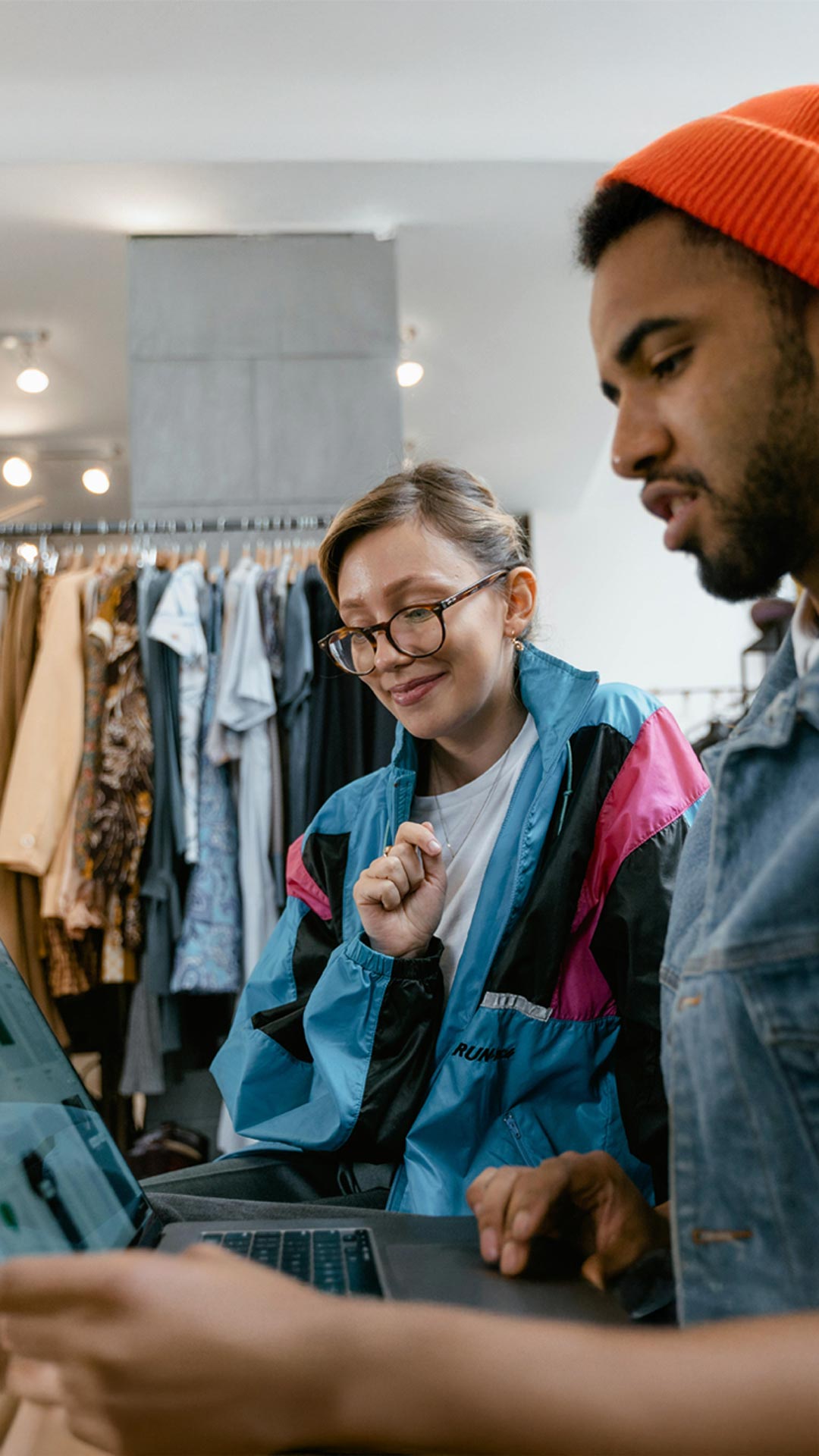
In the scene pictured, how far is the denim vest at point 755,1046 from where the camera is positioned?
585 millimetres

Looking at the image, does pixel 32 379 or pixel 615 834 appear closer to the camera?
pixel 615 834

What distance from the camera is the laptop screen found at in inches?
25.8

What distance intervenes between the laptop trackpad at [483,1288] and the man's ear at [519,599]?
0.90 m

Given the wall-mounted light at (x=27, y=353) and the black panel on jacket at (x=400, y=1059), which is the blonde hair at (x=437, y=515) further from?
the wall-mounted light at (x=27, y=353)

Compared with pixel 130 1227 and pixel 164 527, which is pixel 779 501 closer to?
pixel 130 1227

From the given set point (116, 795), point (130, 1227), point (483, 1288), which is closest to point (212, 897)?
point (116, 795)

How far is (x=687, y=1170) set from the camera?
64cm

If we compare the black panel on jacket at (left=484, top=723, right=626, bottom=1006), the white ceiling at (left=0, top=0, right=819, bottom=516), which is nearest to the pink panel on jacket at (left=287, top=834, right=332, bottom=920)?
the black panel on jacket at (left=484, top=723, right=626, bottom=1006)

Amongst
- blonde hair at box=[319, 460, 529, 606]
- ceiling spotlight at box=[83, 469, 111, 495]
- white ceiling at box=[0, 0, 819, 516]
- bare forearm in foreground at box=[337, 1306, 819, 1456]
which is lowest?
bare forearm in foreground at box=[337, 1306, 819, 1456]

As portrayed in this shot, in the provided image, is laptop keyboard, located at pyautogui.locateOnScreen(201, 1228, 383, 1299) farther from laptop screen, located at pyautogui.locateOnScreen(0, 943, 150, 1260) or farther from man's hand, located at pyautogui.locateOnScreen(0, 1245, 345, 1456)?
man's hand, located at pyautogui.locateOnScreen(0, 1245, 345, 1456)

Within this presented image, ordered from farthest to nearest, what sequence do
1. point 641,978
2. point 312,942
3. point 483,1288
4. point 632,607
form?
point 632,607 → point 312,942 → point 641,978 → point 483,1288

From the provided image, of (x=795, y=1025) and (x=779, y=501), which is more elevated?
(x=779, y=501)

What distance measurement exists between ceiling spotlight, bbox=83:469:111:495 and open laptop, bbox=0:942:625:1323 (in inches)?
202

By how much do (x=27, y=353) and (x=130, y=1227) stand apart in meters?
4.11
